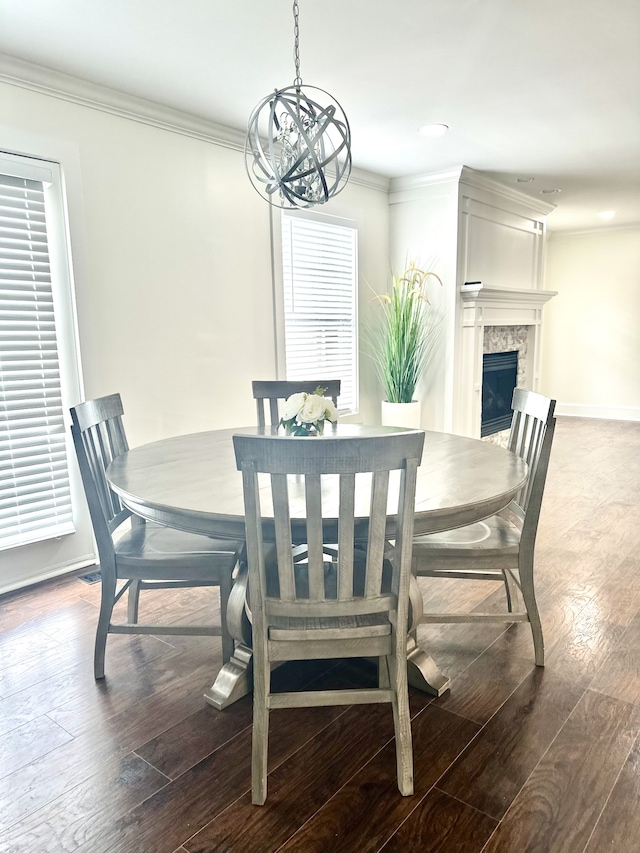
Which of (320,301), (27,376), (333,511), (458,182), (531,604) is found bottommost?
(531,604)

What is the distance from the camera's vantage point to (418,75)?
283cm

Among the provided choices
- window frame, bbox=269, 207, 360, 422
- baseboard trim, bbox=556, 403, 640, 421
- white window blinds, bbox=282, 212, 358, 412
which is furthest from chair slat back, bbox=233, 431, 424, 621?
baseboard trim, bbox=556, 403, 640, 421

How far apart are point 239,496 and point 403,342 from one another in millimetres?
3105

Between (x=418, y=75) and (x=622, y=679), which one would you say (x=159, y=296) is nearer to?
(x=418, y=75)

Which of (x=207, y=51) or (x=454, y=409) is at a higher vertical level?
(x=207, y=51)

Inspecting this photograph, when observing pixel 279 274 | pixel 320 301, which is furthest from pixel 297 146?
pixel 320 301

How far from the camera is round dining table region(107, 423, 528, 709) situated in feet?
5.16

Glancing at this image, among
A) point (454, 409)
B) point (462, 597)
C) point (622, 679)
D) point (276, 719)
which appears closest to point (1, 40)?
point (276, 719)

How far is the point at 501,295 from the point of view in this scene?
516 centimetres

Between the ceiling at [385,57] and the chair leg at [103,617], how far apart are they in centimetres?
211

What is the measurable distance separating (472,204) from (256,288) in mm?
2143

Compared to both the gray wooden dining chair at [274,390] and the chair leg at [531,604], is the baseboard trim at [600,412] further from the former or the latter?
the chair leg at [531,604]

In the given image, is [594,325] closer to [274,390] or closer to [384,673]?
[274,390]

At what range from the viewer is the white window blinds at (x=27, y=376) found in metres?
2.70
